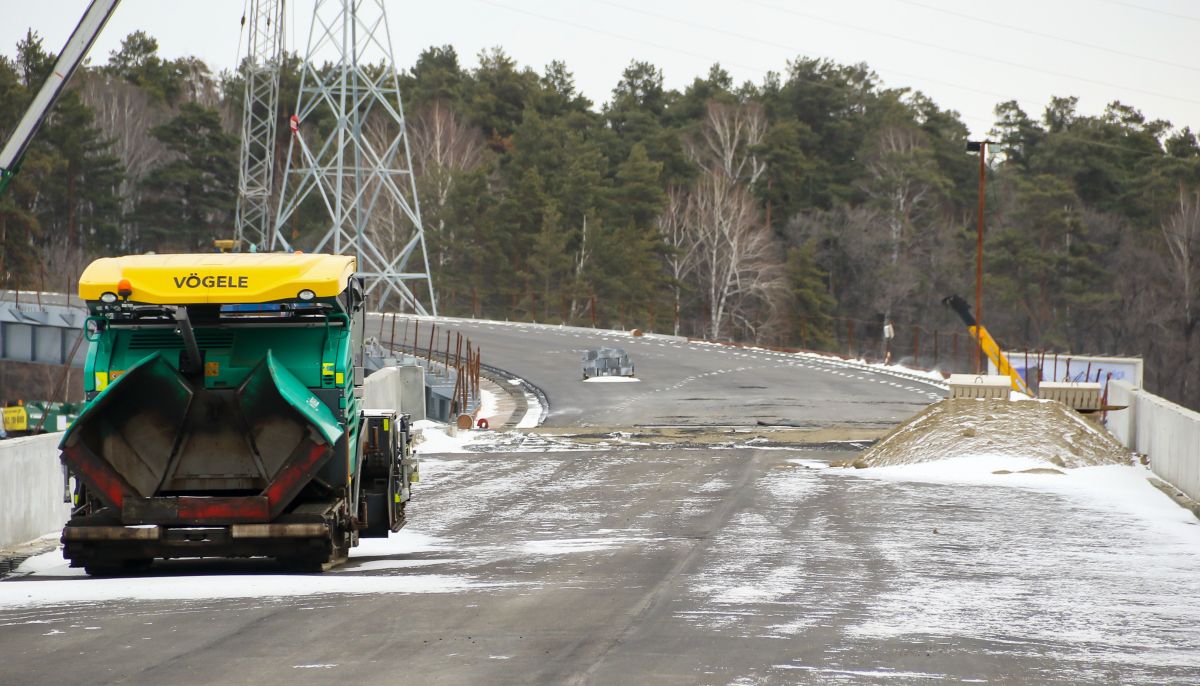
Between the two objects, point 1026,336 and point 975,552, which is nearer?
point 975,552

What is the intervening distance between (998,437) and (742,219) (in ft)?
226

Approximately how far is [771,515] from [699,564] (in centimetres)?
426

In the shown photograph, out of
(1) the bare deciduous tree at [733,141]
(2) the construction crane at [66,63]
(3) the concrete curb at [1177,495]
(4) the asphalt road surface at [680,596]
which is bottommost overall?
(4) the asphalt road surface at [680,596]

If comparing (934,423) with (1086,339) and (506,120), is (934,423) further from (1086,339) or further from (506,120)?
(506,120)

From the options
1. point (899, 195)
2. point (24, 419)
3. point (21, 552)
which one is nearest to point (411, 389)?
point (21, 552)

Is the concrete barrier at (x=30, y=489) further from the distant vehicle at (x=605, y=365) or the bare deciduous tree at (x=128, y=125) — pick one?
the bare deciduous tree at (x=128, y=125)

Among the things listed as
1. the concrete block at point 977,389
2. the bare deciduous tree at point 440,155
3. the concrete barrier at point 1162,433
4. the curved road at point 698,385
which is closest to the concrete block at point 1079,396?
the concrete barrier at point 1162,433

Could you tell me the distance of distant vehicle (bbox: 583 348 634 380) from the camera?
47.0m

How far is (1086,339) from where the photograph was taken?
9362cm

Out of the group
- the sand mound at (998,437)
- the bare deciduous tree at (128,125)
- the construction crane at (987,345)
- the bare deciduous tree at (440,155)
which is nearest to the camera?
the sand mound at (998,437)

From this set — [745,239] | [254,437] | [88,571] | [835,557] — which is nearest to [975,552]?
[835,557]

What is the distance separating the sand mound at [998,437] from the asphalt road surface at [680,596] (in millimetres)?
1560

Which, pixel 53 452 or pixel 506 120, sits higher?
pixel 506 120

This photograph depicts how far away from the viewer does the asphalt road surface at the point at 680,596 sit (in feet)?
28.8
